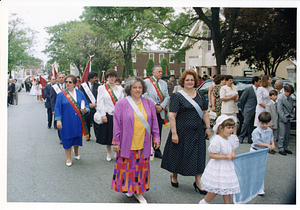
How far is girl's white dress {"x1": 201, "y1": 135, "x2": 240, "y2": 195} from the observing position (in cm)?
350

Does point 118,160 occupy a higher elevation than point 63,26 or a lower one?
lower

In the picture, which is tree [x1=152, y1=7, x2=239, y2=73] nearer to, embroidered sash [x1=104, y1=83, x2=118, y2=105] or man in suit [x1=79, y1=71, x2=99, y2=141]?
man in suit [x1=79, y1=71, x2=99, y2=141]

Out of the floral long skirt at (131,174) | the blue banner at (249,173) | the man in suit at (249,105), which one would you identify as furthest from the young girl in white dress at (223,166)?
the man in suit at (249,105)

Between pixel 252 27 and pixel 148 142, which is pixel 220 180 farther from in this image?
pixel 252 27

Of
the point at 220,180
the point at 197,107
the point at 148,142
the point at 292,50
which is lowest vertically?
the point at 220,180

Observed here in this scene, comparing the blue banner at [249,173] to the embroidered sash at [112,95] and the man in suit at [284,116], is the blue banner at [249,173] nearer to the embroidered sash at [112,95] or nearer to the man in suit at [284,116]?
the embroidered sash at [112,95]

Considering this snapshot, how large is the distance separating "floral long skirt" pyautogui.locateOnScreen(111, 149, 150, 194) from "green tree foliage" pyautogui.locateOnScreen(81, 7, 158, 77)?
10110 mm

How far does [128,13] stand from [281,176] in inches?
438

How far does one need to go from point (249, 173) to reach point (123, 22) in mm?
12992

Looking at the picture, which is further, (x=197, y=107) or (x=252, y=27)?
(x=252, y=27)

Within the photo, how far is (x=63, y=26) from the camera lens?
1806 inches

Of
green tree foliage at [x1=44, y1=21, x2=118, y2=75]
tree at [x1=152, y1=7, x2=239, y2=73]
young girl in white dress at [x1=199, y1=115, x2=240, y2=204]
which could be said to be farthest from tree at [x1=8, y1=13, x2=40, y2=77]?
young girl in white dress at [x1=199, y1=115, x2=240, y2=204]
